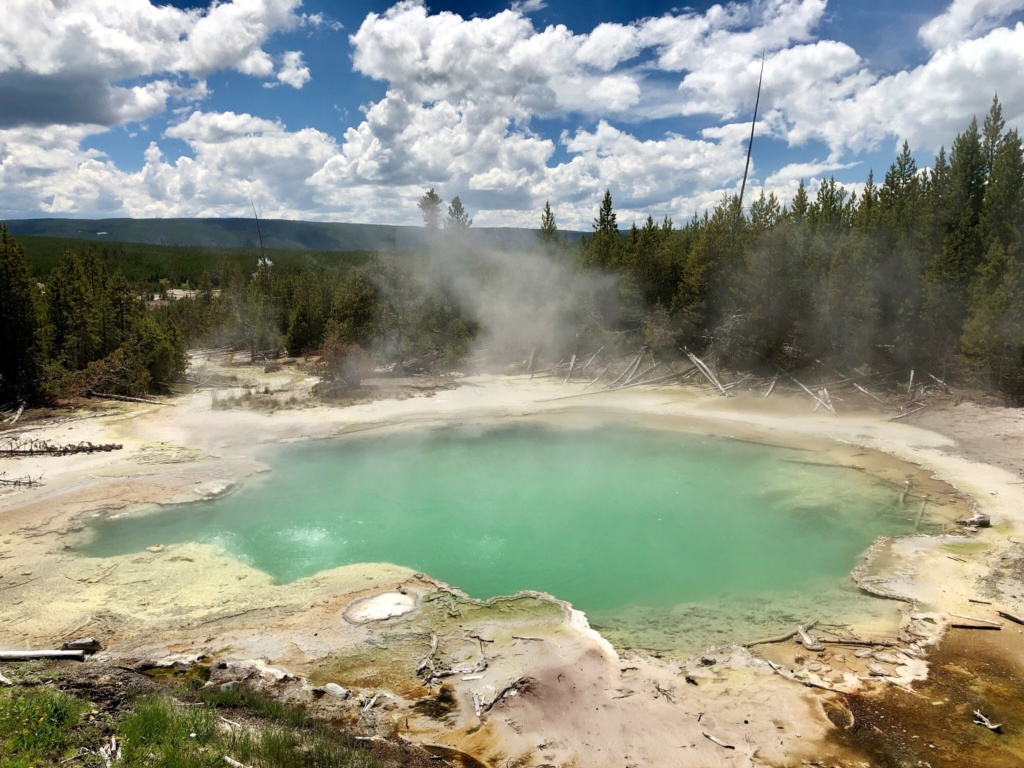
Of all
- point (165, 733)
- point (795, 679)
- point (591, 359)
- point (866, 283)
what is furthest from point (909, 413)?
point (165, 733)

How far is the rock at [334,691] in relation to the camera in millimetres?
6590

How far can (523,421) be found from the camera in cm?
1997

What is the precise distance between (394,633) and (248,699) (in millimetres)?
2025

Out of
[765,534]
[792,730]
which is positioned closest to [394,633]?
[792,730]

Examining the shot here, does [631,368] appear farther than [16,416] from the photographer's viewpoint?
Yes

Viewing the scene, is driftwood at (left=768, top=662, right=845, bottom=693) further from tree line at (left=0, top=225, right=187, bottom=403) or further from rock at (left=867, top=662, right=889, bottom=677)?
tree line at (left=0, top=225, right=187, bottom=403)

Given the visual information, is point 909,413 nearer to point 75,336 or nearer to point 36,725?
point 36,725

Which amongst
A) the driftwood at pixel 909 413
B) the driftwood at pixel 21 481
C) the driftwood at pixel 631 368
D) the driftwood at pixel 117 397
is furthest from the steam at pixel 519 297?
the driftwood at pixel 21 481

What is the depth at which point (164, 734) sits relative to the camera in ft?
16.8

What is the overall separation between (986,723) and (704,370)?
19.3 metres

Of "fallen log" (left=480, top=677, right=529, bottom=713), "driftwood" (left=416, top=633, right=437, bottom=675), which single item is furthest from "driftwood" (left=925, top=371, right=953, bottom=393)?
"driftwood" (left=416, top=633, right=437, bottom=675)

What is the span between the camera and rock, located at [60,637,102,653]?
24.0 ft

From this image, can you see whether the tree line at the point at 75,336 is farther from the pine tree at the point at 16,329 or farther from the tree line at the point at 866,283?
the tree line at the point at 866,283

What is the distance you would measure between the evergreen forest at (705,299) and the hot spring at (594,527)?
9259 millimetres
